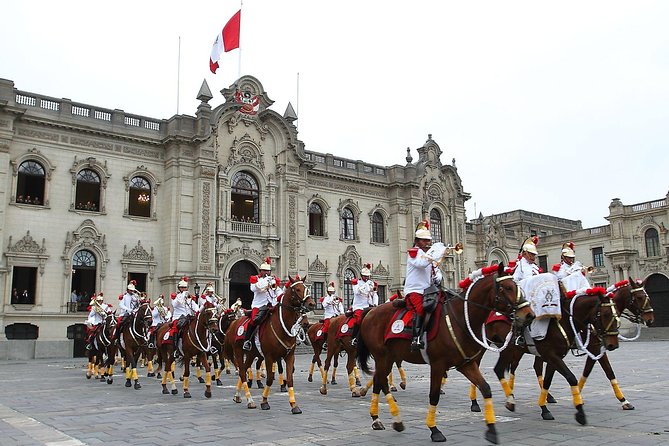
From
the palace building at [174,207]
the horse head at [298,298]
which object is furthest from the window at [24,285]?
the horse head at [298,298]

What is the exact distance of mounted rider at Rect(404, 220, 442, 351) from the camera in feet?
29.2

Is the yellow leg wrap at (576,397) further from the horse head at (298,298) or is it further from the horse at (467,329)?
the horse head at (298,298)

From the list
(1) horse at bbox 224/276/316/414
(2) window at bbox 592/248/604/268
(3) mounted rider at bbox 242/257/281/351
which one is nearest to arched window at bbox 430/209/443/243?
(2) window at bbox 592/248/604/268

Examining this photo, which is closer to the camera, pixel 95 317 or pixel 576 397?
pixel 576 397

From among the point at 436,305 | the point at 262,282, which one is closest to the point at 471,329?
the point at 436,305

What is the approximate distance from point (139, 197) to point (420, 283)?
2625 centimetres

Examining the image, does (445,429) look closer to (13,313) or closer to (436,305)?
(436,305)

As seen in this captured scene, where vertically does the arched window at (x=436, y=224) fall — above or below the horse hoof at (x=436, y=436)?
above

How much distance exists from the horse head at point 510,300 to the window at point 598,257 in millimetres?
51492

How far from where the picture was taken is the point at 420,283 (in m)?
9.53

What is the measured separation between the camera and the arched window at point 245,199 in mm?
35375

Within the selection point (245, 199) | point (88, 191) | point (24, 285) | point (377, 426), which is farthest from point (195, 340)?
point (245, 199)

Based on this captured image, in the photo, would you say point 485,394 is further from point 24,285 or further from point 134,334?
point 24,285

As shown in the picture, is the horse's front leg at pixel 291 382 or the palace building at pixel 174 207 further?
the palace building at pixel 174 207
